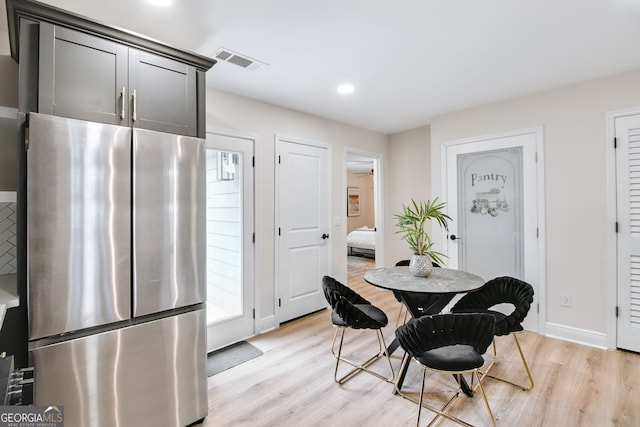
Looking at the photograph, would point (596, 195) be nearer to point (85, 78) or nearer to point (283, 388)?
point (283, 388)

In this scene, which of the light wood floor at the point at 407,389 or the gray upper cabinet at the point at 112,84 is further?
the light wood floor at the point at 407,389

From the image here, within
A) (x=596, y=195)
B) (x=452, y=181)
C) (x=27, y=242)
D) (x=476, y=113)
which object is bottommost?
(x=27, y=242)

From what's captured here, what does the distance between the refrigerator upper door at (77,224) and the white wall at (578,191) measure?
12.0 feet

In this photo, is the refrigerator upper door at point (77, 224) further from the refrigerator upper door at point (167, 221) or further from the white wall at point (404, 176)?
the white wall at point (404, 176)

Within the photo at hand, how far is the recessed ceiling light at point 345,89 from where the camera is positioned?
9.77 ft

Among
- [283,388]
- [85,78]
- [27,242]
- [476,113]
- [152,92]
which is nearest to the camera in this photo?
[27,242]

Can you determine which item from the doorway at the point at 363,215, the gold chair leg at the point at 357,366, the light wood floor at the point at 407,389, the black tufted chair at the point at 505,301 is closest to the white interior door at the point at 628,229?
the light wood floor at the point at 407,389

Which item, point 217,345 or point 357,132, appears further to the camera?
point 357,132

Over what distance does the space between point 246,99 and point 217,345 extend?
7.98 feet

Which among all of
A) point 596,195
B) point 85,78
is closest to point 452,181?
point 596,195

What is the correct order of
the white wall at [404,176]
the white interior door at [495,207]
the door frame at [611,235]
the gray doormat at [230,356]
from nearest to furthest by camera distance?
the gray doormat at [230,356] < the door frame at [611,235] < the white interior door at [495,207] < the white wall at [404,176]

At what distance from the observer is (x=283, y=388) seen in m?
2.28

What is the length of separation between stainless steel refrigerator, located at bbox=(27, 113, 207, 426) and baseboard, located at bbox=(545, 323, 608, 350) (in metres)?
3.26

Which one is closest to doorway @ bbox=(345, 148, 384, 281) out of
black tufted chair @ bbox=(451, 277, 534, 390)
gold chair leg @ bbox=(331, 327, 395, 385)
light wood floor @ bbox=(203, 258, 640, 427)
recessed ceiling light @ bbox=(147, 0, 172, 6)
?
gold chair leg @ bbox=(331, 327, 395, 385)
